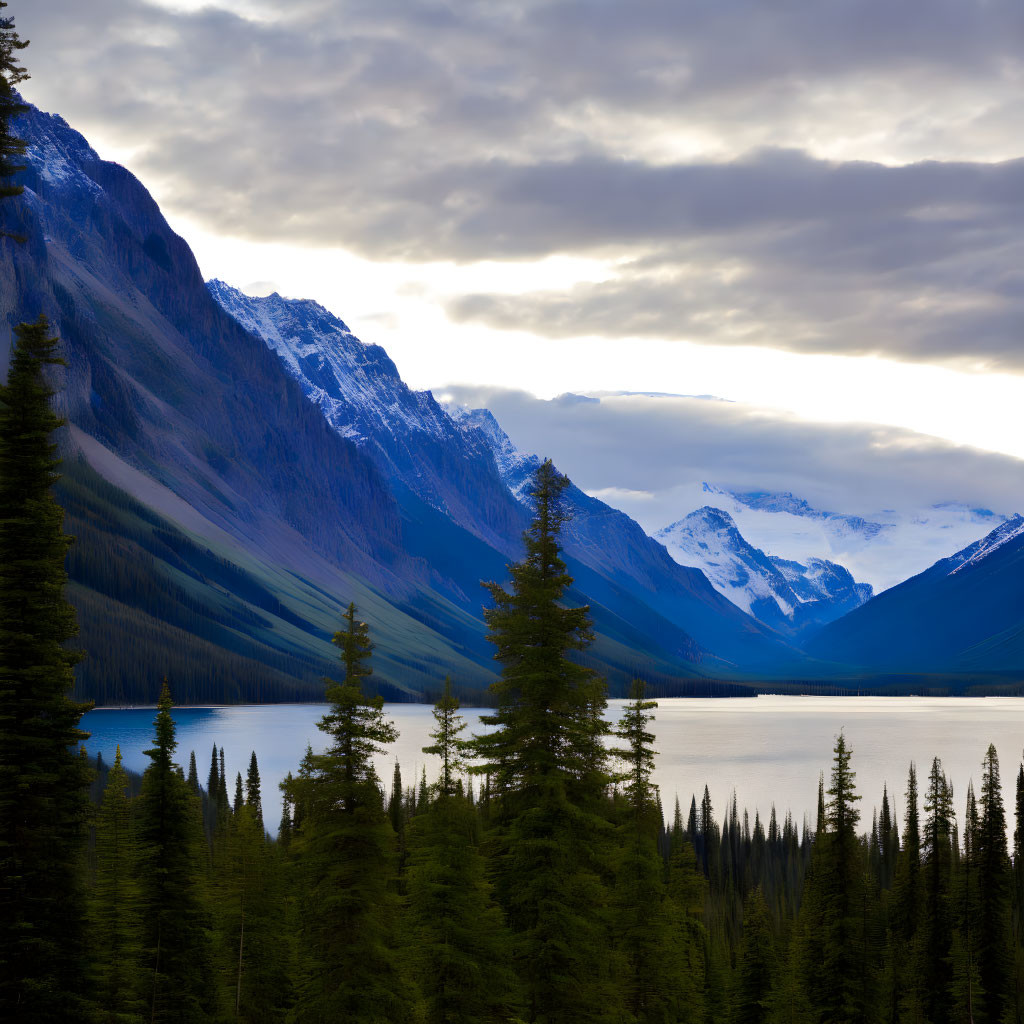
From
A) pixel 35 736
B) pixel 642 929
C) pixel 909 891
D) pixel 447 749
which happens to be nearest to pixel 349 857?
pixel 35 736

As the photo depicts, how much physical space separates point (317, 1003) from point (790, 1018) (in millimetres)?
30310

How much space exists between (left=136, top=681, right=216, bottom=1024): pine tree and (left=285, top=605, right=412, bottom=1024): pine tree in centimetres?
722

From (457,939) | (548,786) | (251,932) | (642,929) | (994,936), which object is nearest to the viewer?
(548,786)

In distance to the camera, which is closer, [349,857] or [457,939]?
[457,939]

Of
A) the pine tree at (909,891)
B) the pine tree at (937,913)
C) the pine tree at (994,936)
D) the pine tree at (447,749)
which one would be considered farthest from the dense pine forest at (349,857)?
the pine tree at (909,891)

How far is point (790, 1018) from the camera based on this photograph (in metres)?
56.6

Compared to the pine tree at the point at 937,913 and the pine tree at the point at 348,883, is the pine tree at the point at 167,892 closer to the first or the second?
the pine tree at the point at 348,883

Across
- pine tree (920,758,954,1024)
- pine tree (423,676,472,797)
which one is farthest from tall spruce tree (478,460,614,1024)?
pine tree (920,758,954,1024)

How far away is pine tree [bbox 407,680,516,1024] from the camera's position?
32.2 m

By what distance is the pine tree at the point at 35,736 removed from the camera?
2784 centimetres

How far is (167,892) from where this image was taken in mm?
40938

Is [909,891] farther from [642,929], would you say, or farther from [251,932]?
[251,932]

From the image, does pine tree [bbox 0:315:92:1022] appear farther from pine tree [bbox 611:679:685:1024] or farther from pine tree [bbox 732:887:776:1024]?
pine tree [bbox 732:887:776:1024]

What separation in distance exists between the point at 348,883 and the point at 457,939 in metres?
4.18
